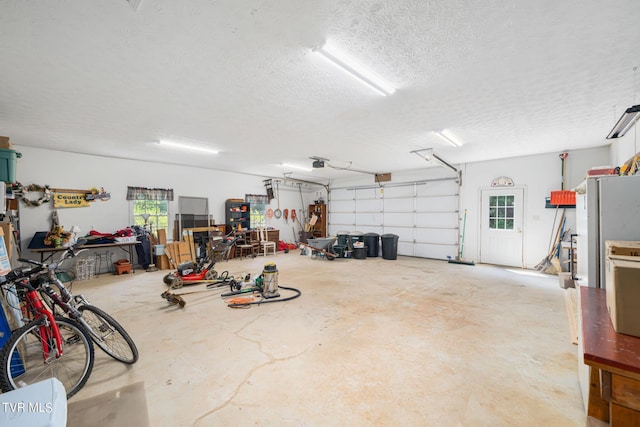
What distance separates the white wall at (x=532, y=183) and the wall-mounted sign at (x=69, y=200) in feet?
32.4

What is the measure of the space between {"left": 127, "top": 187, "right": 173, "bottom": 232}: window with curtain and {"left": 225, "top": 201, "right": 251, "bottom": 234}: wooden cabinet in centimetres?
180

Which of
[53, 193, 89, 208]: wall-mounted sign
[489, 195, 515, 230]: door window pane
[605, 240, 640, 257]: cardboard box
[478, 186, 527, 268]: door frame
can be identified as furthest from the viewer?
[489, 195, 515, 230]: door window pane

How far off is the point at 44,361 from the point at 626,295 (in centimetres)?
410

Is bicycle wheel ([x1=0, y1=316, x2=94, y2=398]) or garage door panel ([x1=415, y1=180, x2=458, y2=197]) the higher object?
garage door panel ([x1=415, y1=180, x2=458, y2=197])

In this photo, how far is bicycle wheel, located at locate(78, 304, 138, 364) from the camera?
231 centimetres

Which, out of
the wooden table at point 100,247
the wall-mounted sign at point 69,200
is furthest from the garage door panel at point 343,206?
the wall-mounted sign at point 69,200

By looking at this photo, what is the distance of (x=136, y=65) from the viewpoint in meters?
2.52

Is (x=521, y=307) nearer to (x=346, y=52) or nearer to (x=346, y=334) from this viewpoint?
(x=346, y=334)

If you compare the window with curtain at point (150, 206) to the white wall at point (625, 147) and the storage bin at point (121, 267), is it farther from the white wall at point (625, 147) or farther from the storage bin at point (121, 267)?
the white wall at point (625, 147)

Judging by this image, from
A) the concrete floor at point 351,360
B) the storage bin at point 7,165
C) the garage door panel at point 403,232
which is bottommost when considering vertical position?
the concrete floor at point 351,360

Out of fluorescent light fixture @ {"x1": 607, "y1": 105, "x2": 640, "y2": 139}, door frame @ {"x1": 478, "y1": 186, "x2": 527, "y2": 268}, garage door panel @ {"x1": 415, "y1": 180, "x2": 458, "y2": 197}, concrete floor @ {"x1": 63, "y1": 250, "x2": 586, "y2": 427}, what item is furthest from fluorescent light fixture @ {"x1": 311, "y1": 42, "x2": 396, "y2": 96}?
garage door panel @ {"x1": 415, "y1": 180, "x2": 458, "y2": 197}

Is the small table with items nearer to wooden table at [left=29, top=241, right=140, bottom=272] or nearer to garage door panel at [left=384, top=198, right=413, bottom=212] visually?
wooden table at [left=29, top=241, right=140, bottom=272]

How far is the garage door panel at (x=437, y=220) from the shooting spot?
305 inches

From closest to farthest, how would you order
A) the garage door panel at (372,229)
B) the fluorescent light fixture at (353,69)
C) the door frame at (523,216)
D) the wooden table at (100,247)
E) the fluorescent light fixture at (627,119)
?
1. the fluorescent light fixture at (627,119)
2. the fluorescent light fixture at (353,69)
3. the wooden table at (100,247)
4. the door frame at (523,216)
5. the garage door panel at (372,229)
